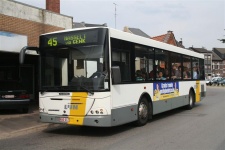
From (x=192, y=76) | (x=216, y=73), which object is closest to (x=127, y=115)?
(x=192, y=76)

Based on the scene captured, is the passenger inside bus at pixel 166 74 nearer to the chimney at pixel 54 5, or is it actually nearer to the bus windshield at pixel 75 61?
the bus windshield at pixel 75 61

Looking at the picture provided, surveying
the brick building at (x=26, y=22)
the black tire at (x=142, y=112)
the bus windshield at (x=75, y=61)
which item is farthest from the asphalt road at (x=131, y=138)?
the brick building at (x=26, y=22)

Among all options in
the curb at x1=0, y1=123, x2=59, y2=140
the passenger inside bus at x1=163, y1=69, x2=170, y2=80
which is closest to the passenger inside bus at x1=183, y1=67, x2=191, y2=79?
the passenger inside bus at x1=163, y1=69, x2=170, y2=80

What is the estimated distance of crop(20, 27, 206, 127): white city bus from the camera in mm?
8516

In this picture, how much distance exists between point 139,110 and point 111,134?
1.48 metres

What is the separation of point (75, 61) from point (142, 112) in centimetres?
301

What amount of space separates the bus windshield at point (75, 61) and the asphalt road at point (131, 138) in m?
1.36

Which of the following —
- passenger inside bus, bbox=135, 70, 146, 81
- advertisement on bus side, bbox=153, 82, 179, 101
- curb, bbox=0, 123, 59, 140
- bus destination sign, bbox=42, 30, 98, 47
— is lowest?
curb, bbox=0, 123, 59, 140

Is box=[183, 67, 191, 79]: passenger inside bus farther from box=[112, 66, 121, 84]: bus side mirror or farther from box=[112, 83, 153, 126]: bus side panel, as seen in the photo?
box=[112, 66, 121, 84]: bus side mirror

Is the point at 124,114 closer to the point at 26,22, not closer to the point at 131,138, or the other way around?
the point at 131,138

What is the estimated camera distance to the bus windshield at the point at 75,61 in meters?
8.52

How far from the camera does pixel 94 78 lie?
8500 millimetres

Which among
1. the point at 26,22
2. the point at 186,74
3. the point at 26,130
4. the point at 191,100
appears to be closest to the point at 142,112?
the point at 26,130

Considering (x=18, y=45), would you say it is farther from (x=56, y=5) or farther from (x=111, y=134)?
(x=111, y=134)
